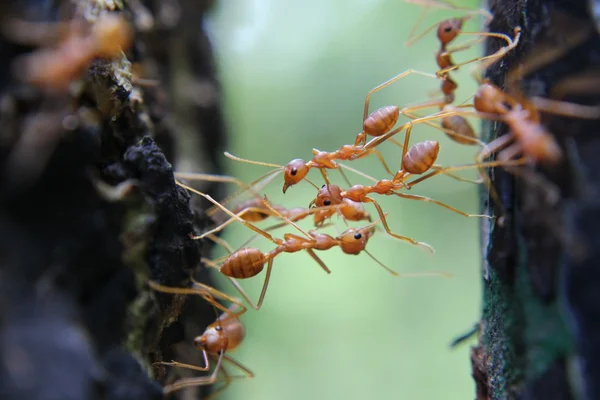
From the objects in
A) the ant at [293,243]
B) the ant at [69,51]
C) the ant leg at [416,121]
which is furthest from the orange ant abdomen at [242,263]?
the ant at [69,51]

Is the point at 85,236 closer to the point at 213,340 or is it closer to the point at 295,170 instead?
the point at 213,340

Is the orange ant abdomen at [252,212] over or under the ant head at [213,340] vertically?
over

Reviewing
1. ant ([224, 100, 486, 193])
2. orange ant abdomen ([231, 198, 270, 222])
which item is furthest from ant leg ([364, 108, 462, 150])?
orange ant abdomen ([231, 198, 270, 222])

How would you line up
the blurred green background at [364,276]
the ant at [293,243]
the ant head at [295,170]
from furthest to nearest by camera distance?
the blurred green background at [364,276], the ant head at [295,170], the ant at [293,243]

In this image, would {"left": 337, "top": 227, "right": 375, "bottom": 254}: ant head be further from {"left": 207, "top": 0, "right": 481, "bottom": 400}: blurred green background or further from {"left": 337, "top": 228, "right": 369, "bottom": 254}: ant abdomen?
{"left": 207, "top": 0, "right": 481, "bottom": 400}: blurred green background

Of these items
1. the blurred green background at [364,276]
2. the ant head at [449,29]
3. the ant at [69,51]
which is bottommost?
the blurred green background at [364,276]

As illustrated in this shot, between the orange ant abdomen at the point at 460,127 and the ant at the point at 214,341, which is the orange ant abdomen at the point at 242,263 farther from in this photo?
the orange ant abdomen at the point at 460,127

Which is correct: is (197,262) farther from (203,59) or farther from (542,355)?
(203,59)

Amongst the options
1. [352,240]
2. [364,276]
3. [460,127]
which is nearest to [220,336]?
[352,240]
